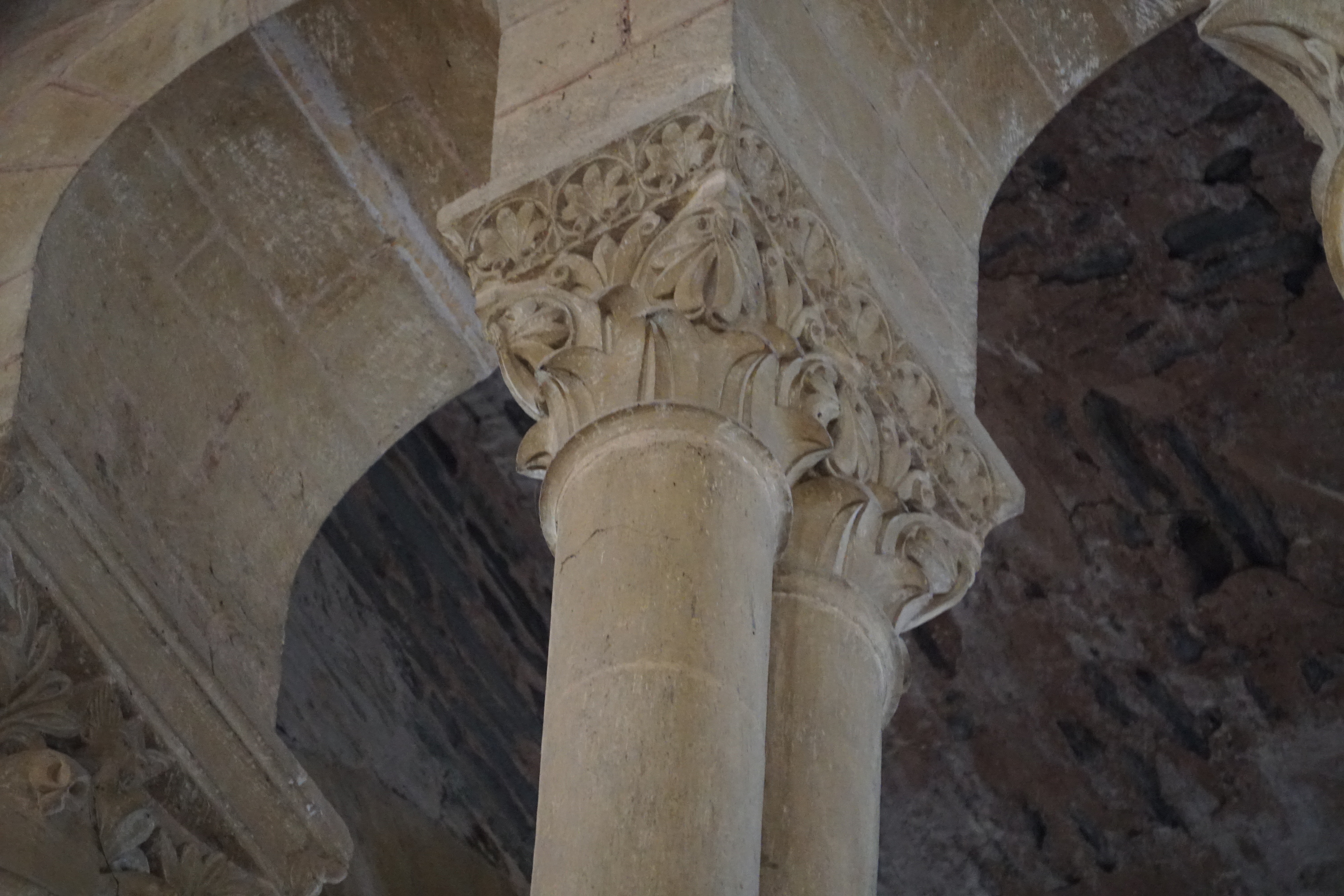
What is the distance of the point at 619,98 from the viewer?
14.4 feet

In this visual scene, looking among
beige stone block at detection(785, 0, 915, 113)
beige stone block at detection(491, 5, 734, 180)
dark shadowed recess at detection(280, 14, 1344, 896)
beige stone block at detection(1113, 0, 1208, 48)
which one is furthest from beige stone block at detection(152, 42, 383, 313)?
dark shadowed recess at detection(280, 14, 1344, 896)

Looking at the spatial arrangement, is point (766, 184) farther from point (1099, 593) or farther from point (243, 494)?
point (1099, 593)

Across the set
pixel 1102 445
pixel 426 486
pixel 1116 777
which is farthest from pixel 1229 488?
pixel 426 486

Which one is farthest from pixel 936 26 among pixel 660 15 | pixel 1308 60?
pixel 1308 60

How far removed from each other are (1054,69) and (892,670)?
136 centimetres

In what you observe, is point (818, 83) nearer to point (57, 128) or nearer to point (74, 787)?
point (57, 128)

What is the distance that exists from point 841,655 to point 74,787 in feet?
5.58

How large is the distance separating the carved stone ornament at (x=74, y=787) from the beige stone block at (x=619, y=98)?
1365mm

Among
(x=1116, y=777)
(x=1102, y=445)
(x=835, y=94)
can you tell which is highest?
(x=835, y=94)

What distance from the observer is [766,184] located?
14.0ft

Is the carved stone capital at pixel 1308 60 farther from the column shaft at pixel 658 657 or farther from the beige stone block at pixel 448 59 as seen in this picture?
the beige stone block at pixel 448 59

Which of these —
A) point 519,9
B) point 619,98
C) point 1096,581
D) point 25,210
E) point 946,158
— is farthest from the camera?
point 1096,581

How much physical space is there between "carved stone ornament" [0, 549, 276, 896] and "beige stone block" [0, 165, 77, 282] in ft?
1.96

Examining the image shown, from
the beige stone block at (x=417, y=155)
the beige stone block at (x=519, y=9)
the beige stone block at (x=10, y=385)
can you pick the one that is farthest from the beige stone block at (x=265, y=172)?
the beige stone block at (x=519, y=9)
